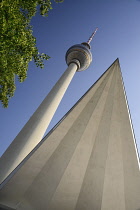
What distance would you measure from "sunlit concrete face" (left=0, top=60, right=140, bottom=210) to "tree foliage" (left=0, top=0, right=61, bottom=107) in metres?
5.48

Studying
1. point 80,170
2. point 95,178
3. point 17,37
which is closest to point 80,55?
point 17,37

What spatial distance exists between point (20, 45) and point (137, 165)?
10.5 meters

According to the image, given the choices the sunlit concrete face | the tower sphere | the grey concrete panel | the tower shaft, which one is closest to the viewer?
the sunlit concrete face

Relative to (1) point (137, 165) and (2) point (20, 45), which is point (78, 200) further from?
(2) point (20, 45)

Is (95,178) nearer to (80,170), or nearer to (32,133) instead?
(80,170)

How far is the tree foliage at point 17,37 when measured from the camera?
1073 centimetres

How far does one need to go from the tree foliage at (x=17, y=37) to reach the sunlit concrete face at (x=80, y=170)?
5484 millimetres

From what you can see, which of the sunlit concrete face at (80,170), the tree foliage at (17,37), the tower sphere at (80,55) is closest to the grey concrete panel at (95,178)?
the sunlit concrete face at (80,170)

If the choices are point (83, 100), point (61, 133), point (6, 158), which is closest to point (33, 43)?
point (83, 100)

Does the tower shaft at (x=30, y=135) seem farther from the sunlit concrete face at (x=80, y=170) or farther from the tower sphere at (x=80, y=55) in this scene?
the tower sphere at (x=80, y=55)

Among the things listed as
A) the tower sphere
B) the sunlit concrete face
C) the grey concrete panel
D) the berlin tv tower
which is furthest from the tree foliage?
the tower sphere

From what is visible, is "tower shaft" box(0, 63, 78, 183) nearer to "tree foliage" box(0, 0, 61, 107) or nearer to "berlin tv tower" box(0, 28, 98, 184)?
"berlin tv tower" box(0, 28, 98, 184)

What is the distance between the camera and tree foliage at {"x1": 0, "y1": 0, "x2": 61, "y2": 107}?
10727 mm

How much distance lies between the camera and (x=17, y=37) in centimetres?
1116
